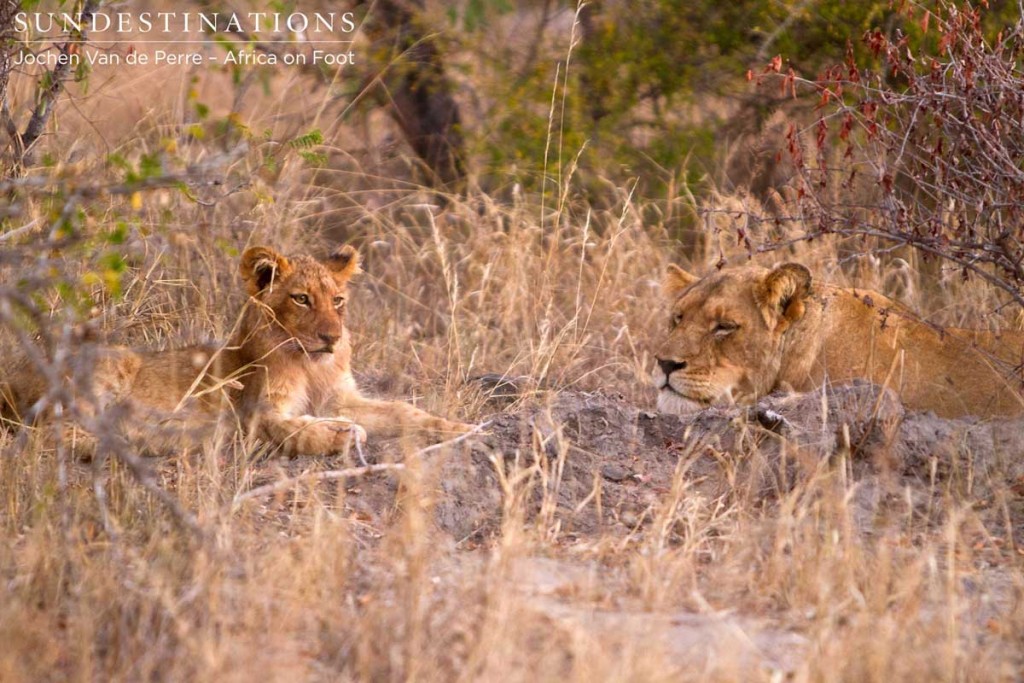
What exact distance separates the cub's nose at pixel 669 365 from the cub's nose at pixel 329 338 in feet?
4.77

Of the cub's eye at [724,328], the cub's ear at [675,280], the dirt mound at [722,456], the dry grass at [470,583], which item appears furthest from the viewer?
the cub's ear at [675,280]

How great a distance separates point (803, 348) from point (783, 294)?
0.26 meters

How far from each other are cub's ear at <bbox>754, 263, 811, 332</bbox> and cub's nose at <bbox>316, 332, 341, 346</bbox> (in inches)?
73.0

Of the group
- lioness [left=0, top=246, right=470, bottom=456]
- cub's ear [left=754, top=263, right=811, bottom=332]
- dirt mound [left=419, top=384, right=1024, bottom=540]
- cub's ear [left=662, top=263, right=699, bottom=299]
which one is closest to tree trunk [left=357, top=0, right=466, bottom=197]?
cub's ear [left=662, top=263, right=699, bottom=299]

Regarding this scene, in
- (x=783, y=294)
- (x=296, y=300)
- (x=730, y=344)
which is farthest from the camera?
(x=730, y=344)

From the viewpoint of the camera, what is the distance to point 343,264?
608 centimetres

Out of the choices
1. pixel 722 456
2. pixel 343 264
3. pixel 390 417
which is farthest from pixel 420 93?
pixel 722 456

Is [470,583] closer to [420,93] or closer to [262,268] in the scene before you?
[262,268]

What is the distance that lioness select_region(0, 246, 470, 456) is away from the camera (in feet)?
19.0

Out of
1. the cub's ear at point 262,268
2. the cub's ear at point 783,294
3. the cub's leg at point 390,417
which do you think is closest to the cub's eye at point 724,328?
the cub's ear at point 783,294

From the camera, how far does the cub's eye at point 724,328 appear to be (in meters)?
6.11

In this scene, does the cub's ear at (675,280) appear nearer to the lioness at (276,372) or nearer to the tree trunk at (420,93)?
the lioness at (276,372)

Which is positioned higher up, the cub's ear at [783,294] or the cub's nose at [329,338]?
the cub's ear at [783,294]

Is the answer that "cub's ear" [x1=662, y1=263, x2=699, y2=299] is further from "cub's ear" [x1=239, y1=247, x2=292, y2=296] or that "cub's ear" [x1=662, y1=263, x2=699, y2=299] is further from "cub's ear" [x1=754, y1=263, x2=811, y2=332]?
"cub's ear" [x1=239, y1=247, x2=292, y2=296]
